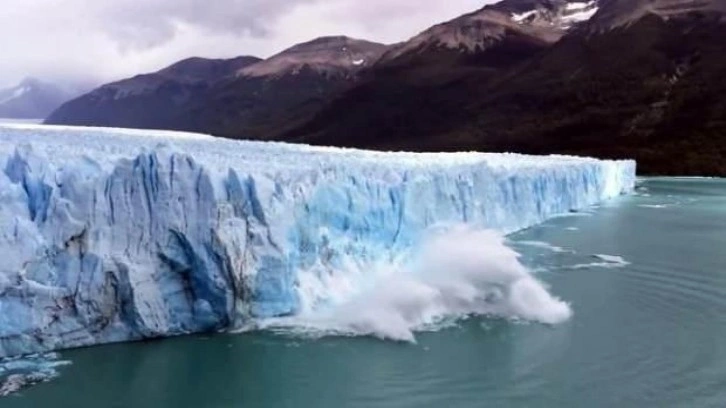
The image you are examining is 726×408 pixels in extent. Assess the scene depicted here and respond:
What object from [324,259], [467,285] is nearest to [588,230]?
[467,285]

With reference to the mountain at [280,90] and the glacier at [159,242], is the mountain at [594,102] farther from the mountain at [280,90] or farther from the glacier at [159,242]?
the glacier at [159,242]

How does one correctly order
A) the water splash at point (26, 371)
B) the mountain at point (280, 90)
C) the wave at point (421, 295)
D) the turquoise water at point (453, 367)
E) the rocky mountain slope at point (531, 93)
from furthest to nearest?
1. the mountain at point (280, 90)
2. the rocky mountain slope at point (531, 93)
3. the wave at point (421, 295)
4. the turquoise water at point (453, 367)
5. the water splash at point (26, 371)

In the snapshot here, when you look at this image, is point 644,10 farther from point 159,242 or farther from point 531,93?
point 159,242

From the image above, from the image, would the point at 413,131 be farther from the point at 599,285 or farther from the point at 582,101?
the point at 599,285

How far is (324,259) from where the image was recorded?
921 centimetres

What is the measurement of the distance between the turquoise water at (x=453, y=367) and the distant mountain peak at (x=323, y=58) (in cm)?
9118

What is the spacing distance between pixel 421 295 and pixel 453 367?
179cm

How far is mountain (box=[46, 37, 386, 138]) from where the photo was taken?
8938 cm

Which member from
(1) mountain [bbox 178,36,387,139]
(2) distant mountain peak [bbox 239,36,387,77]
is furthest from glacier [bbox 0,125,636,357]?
(2) distant mountain peak [bbox 239,36,387,77]

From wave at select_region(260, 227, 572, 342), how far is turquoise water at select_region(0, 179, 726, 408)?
285mm

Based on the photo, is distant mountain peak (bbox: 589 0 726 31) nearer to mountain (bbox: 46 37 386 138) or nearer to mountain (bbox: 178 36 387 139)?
mountain (bbox: 178 36 387 139)

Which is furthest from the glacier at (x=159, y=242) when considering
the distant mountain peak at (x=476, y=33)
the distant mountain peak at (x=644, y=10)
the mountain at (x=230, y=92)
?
the distant mountain peak at (x=476, y=33)

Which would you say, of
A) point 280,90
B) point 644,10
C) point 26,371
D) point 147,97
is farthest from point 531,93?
point 147,97

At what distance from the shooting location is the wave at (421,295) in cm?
844
